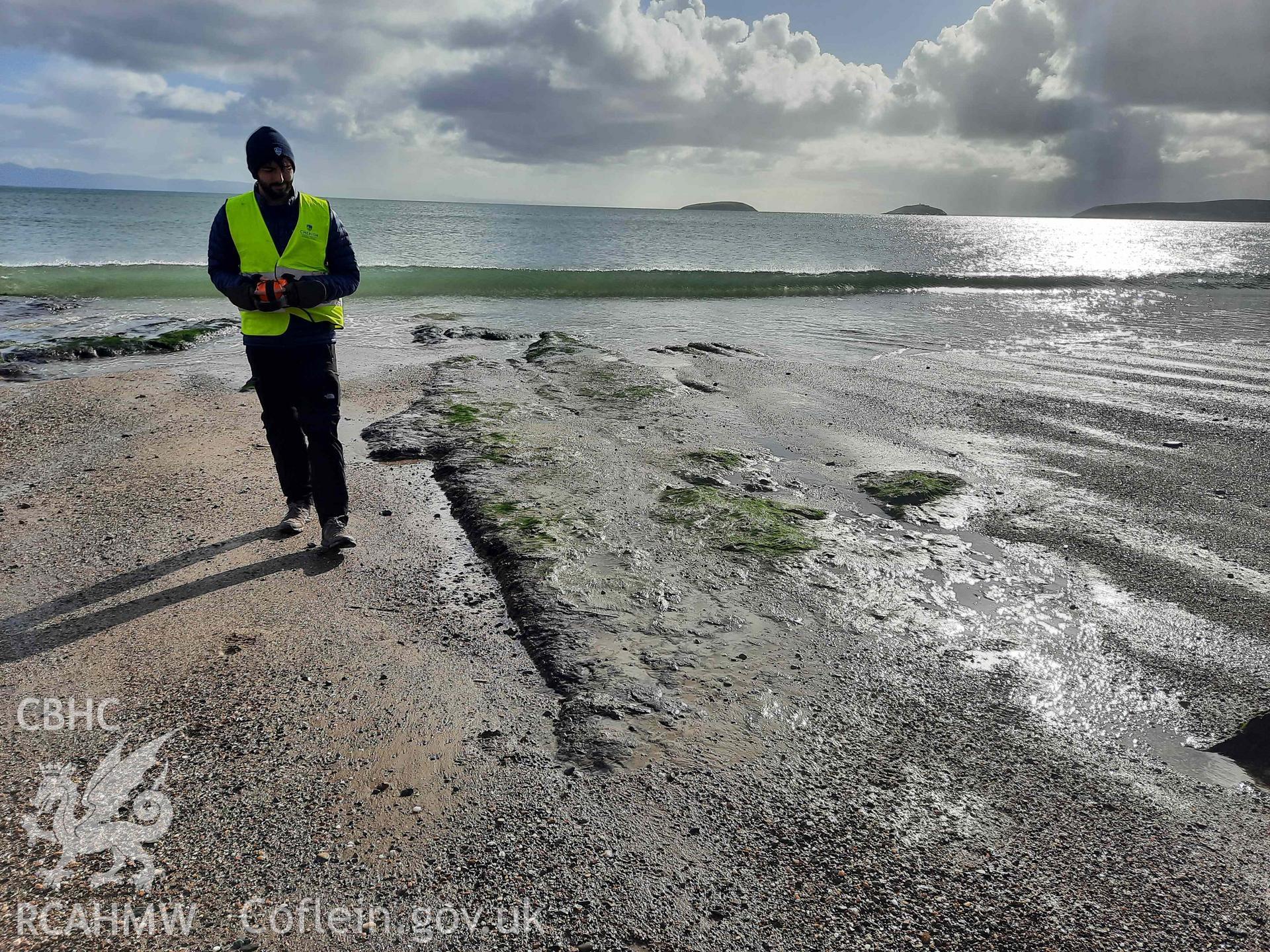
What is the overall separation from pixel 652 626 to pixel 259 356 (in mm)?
2857

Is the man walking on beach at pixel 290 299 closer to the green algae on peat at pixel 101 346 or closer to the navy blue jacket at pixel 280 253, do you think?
the navy blue jacket at pixel 280 253

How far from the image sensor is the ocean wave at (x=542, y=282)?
68.3 ft

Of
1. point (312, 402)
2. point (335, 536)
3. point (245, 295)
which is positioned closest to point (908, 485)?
point (335, 536)

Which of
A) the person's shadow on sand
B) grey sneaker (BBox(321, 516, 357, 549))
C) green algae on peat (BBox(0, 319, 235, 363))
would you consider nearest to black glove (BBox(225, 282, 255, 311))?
grey sneaker (BBox(321, 516, 357, 549))

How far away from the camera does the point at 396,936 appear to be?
2.14 metres

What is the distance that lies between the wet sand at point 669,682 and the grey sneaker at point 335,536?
0.13m

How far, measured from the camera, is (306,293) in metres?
4.40

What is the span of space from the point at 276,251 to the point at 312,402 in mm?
886

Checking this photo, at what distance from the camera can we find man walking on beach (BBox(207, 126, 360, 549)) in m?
4.34

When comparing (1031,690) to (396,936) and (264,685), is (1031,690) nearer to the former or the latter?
(396,936)

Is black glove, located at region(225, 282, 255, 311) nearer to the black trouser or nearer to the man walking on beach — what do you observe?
the man walking on beach

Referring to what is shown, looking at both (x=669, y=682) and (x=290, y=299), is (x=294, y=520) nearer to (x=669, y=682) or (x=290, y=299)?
(x=290, y=299)

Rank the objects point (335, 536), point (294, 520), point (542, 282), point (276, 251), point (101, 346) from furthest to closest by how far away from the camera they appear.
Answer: point (542, 282) < point (101, 346) < point (294, 520) < point (335, 536) < point (276, 251)

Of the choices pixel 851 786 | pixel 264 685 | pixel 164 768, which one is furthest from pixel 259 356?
pixel 851 786
